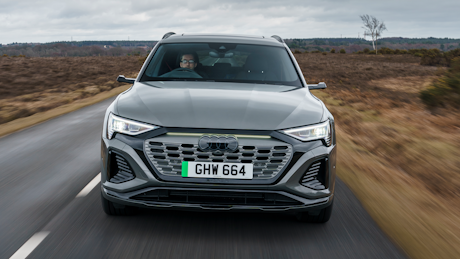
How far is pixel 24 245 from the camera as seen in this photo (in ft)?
11.5

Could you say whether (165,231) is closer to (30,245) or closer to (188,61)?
(30,245)

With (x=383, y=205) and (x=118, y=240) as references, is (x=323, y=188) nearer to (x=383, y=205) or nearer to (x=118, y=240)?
(x=383, y=205)

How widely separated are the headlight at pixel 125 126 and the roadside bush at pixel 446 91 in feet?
32.7

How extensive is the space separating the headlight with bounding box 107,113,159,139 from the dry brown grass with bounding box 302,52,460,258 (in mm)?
2173

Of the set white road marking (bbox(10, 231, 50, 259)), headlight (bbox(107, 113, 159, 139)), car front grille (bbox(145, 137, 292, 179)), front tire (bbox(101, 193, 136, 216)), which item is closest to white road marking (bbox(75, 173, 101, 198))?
front tire (bbox(101, 193, 136, 216))

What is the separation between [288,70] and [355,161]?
228cm

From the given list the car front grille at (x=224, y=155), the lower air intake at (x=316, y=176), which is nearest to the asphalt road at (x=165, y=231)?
the lower air intake at (x=316, y=176)

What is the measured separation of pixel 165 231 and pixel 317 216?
4.18 feet

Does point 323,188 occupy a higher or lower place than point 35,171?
higher

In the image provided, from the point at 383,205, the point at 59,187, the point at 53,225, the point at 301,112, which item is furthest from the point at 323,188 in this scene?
the point at 59,187

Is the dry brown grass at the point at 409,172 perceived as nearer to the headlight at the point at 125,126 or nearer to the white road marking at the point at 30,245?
the headlight at the point at 125,126

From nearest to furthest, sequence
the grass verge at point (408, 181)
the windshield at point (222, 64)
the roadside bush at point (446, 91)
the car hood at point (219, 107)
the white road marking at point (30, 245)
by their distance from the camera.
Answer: the white road marking at point (30, 245), the car hood at point (219, 107), the grass verge at point (408, 181), the windshield at point (222, 64), the roadside bush at point (446, 91)

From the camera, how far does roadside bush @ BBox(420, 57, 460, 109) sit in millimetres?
11570

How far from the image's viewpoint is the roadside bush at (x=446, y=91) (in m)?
11.6
